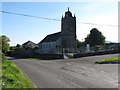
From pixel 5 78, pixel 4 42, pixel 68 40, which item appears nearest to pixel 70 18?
pixel 68 40

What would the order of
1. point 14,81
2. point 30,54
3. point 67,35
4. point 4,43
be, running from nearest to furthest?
point 14,81
point 4,43
point 30,54
point 67,35

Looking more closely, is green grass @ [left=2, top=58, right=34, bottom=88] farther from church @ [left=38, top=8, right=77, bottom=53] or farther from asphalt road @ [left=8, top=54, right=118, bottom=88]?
church @ [left=38, top=8, right=77, bottom=53]

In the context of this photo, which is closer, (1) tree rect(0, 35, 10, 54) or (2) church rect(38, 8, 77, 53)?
(1) tree rect(0, 35, 10, 54)

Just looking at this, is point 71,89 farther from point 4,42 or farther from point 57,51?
point 57,51

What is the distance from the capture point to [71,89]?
24.5 feet

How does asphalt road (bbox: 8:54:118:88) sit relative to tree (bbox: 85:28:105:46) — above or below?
below

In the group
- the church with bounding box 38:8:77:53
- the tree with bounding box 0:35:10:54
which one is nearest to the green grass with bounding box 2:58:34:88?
the tree with bounding box 0:35:10:54

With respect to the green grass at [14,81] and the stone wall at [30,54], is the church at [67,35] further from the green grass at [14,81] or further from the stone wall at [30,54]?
the green grass at [14,81]

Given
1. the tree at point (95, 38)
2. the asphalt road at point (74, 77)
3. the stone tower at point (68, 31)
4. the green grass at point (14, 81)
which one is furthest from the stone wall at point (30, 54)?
the tree at point (95, 38)

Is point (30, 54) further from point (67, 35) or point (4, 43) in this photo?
point (4, 43)

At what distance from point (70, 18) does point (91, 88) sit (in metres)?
45.4

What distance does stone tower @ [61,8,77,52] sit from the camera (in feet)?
167

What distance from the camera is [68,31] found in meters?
51.0

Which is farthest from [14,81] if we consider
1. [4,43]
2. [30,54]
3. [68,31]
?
[68,31]
